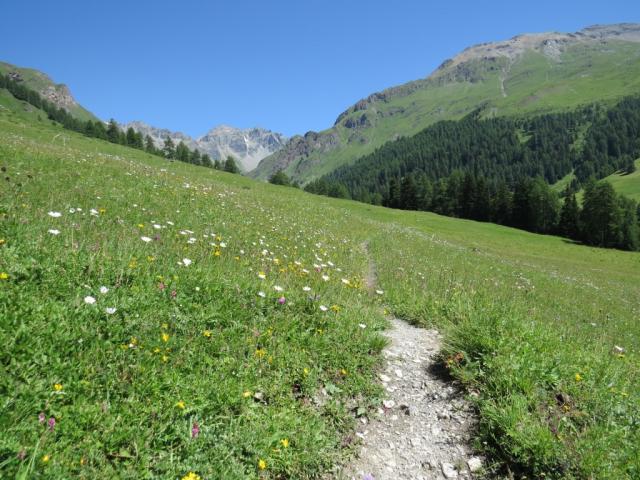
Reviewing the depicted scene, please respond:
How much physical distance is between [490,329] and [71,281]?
654 centimetres

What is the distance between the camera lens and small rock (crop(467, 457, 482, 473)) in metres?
4.13

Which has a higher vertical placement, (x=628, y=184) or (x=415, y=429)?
(x=628, y=184)

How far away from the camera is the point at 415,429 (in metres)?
4.80

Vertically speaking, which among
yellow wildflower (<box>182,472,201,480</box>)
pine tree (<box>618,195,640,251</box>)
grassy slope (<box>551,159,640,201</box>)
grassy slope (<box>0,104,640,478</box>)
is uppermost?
grassy slope (<box>551,159,640,201</box>)

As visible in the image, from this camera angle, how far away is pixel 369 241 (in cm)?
2178

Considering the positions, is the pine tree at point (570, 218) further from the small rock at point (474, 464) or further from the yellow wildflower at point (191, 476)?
the yellow wildflower at point (191, 476)

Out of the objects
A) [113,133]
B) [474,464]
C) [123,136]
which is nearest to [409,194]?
[123,136]

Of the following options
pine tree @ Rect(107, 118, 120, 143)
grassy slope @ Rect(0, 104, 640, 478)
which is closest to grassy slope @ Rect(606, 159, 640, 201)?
grassy slope @ Rect(0, 104, 640, 478)

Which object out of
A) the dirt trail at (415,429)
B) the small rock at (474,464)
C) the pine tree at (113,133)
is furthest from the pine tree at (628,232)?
the pine tree at (113,133)

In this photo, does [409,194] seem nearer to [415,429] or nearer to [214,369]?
[415,429]

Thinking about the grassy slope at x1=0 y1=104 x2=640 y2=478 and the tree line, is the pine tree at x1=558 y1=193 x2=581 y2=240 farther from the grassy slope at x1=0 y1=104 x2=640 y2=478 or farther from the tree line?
the tree line

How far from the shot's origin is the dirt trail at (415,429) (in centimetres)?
416

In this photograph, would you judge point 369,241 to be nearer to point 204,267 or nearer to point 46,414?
point 204,267

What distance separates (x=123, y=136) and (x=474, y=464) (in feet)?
480
